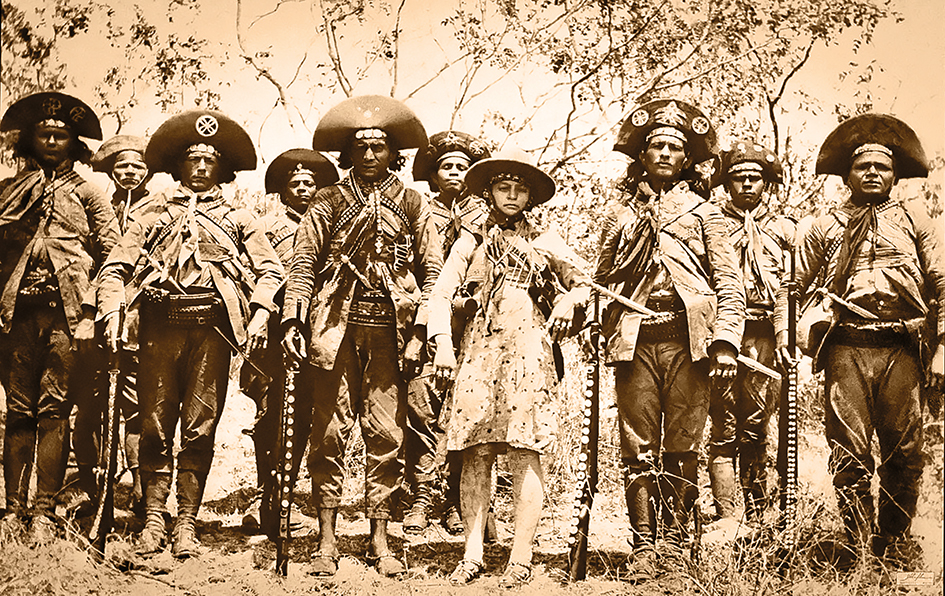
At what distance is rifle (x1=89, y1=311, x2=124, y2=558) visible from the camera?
17.0ft

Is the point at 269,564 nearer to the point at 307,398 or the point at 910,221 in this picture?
the point at 307,398

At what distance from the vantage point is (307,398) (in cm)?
513

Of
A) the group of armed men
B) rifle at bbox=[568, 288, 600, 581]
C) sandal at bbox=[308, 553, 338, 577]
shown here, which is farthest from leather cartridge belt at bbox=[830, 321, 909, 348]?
sandal at bbox=[308, 553, 338, 577]

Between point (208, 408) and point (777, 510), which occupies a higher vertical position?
point (208, 408)

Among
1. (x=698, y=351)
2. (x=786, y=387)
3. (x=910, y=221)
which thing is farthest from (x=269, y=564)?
(x=910, y=221)

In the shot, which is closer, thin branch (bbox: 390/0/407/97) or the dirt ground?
the dirt ground

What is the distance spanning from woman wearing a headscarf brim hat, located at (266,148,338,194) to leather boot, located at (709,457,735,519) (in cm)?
224

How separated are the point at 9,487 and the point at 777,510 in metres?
3.54

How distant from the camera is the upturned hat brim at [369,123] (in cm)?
534

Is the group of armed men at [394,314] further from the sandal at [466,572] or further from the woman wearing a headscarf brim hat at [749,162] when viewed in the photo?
the sandal at [466,572]

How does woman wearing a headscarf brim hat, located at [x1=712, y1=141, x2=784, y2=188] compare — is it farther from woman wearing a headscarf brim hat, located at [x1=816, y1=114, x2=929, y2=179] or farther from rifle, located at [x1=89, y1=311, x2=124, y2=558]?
rifle, located at [x1=89, y1=311, x2=124, y2=558]

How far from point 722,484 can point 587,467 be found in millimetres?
628

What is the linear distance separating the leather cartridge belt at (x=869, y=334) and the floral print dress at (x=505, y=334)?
122 centimetres

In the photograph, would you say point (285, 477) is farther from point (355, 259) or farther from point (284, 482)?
point (355, 259)
